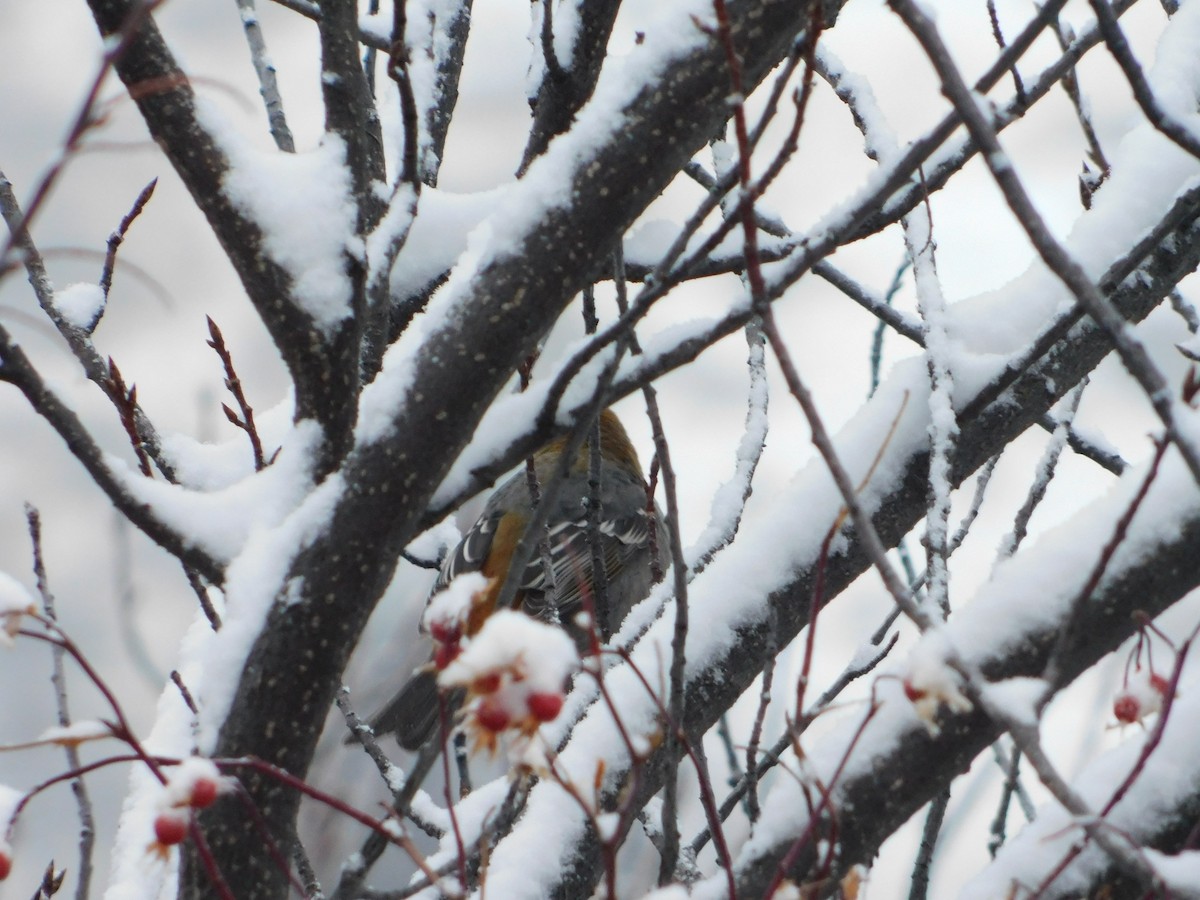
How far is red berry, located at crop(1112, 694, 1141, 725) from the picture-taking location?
1.49 metres

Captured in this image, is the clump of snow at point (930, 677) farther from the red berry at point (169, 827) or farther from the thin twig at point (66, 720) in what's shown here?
the thin twig at point (66, 720)

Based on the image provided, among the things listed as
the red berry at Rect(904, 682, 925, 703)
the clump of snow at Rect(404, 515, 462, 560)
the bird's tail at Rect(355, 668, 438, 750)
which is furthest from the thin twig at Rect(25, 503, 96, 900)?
the bird's tail at Rect(355, 668, 438, 750)

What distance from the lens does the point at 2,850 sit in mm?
1263

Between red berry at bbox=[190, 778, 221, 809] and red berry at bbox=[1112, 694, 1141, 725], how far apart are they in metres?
1.12

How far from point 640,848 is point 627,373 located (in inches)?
141

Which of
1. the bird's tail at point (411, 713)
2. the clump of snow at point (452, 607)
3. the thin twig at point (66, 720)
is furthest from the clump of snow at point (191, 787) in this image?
the bird's tail at point (411, 713)

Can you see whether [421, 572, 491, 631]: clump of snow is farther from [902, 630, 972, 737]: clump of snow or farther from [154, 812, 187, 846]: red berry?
[902, 630, 972, 737]: clump of snow

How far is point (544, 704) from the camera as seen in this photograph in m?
1.03

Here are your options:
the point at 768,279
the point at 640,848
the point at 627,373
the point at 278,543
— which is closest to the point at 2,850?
the point at 278,543

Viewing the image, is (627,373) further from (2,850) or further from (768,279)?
(2,850)

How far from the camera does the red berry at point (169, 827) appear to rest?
1.15 meters

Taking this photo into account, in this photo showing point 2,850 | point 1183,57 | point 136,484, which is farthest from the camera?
point 1183,57

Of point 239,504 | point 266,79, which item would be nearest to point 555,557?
point 266,79

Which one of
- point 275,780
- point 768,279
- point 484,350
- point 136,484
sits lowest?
point 275,780
